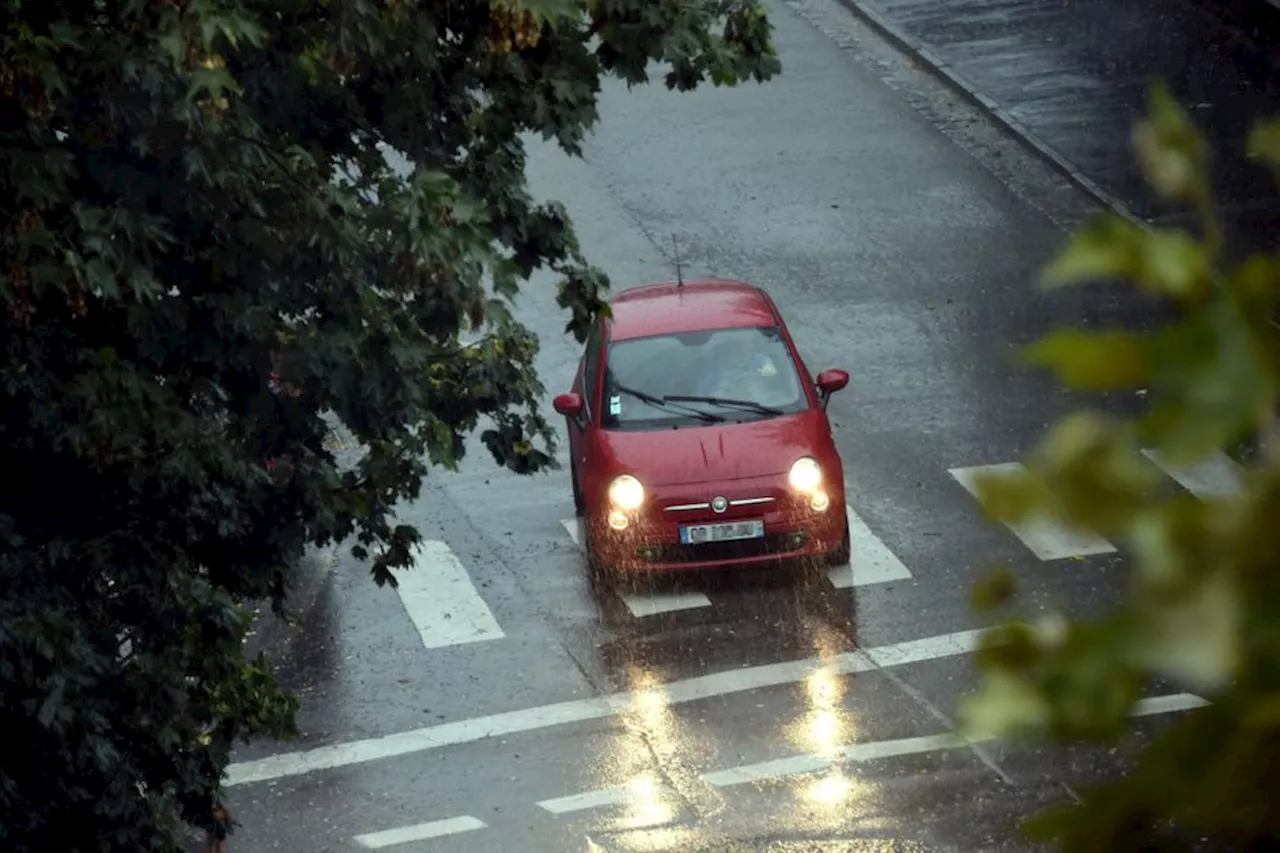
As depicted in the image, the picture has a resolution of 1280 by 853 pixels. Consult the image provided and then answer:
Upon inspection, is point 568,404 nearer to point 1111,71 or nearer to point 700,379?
point 700,379

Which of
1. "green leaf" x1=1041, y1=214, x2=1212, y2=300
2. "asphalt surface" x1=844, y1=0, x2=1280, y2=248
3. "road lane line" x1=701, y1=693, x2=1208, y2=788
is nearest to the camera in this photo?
"green leaf" x1=1041, y1=214, x2=1212, y2=300

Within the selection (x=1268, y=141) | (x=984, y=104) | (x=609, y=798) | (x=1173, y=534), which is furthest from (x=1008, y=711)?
(x=984, y=104)

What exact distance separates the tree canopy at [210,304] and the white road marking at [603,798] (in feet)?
9.89

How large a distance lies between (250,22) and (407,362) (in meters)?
1.61

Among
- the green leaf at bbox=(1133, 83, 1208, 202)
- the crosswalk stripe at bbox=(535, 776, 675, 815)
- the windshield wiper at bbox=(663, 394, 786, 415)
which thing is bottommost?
the crosswalk stripe at bbox=(535, 776, 675, 815)

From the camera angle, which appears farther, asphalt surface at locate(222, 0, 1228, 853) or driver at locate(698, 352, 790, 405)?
driver at locate(698, 352, 790, 405)

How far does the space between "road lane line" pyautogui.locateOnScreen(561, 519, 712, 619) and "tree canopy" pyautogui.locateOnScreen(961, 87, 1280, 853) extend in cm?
1279

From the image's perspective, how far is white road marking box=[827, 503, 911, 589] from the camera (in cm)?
1485

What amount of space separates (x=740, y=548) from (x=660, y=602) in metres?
0.70

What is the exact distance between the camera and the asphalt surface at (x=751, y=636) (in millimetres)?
11867

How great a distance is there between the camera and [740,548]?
47.9 feet

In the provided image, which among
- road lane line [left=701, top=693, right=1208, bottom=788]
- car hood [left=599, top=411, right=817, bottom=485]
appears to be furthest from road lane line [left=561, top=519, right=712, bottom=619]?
road lane line [left=701, top=693, right=1208, bottom=788]

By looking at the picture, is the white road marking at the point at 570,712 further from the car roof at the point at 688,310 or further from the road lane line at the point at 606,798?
the car roof at the point at 688,310

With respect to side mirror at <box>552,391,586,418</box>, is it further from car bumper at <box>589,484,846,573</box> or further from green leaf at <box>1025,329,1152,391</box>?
green leaf at <box>1025,329,1152,391</box>
